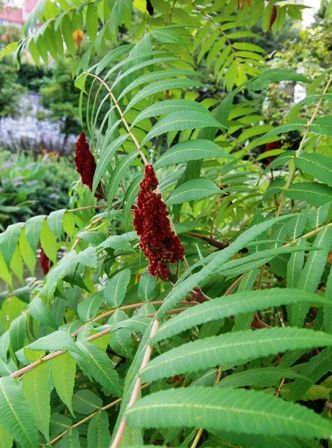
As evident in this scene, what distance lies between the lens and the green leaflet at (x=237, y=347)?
0.53m

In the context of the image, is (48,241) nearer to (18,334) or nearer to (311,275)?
(18,334)

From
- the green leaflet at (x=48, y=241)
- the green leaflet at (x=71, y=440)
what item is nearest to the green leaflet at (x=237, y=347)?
the green leaflet at (x=71, y=440)

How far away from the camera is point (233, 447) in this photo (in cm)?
110

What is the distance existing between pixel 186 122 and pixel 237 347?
2.16 feet

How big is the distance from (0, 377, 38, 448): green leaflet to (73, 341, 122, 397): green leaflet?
114mm

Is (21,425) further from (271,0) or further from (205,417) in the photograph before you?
(271,0)

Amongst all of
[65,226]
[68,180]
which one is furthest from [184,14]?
[68,180]

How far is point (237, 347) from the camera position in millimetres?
552

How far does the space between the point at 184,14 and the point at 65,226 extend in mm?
941

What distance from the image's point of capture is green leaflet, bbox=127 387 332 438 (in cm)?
45

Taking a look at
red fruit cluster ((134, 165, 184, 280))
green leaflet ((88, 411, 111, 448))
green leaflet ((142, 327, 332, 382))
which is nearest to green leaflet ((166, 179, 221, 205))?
red fruit cluster ((134, 165, 184, 280))

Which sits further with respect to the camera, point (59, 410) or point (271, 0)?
point (271, 0)

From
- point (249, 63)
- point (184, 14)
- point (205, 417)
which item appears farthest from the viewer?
point (249, 63)

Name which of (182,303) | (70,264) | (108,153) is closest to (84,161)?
(108,153)
